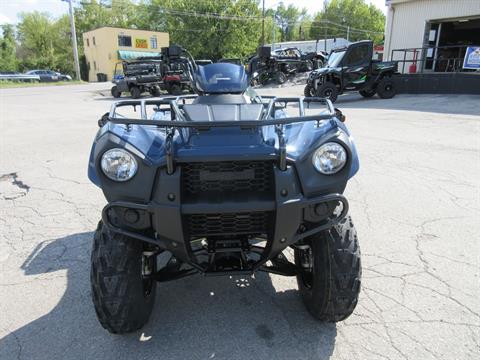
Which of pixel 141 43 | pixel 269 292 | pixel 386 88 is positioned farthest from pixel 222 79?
pixel 141 43

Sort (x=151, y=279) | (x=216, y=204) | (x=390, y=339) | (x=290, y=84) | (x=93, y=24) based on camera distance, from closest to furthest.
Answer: (x=216, y=204) → (x=390, y=339) → (x=151, y=279) → (x=290, y=84) → (x=93, y=24)

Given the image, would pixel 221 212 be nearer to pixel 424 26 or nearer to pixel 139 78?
pixel 139 78

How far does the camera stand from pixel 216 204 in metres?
2.03

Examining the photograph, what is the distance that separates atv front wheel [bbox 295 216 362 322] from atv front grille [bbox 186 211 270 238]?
43 cm

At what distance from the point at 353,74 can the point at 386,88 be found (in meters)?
1.61

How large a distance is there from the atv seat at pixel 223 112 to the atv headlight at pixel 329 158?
0.50m

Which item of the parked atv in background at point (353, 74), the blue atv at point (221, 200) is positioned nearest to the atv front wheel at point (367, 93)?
the parked atv in background at point (353, 74)

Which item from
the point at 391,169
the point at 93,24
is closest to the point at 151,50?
the point at 93,24

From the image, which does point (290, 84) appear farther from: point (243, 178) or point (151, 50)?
point (151, 50)

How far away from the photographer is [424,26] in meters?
19.6

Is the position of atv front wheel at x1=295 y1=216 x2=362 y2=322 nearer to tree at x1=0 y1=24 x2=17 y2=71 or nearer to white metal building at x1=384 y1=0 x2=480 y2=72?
white metal building at x1=384 y1=0 x2=480 y2=72

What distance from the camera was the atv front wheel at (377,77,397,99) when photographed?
15484mm

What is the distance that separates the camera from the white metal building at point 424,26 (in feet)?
61.1

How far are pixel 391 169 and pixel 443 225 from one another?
2084mm
